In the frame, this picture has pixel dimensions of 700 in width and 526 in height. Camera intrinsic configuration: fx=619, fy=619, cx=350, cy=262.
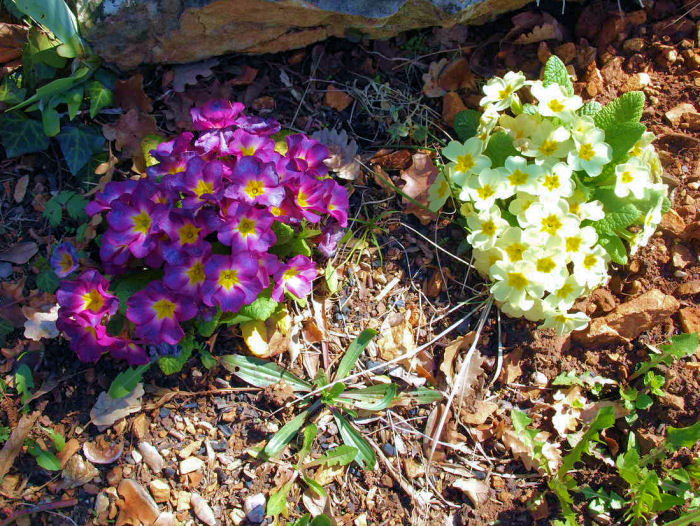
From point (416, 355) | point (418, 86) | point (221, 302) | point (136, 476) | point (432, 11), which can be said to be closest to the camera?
point (221, 302)

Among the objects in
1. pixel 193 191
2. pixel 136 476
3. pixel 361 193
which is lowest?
pixel 136 476

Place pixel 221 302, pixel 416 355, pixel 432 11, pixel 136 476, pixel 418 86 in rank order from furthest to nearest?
pixel 418 86
pixel 432 11
pixel 416 355
pixel 136 476
pixel 221 302

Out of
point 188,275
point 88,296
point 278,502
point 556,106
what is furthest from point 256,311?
point 556,106

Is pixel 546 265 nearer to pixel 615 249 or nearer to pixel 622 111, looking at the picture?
pixel 615 249

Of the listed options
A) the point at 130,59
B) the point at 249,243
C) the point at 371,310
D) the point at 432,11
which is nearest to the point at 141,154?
the point at 130,59

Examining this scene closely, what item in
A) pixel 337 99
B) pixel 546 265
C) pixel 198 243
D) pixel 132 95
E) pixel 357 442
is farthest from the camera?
pixel 337 99

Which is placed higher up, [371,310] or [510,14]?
[510,14]

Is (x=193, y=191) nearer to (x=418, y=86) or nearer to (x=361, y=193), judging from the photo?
(x=361, y=193)
